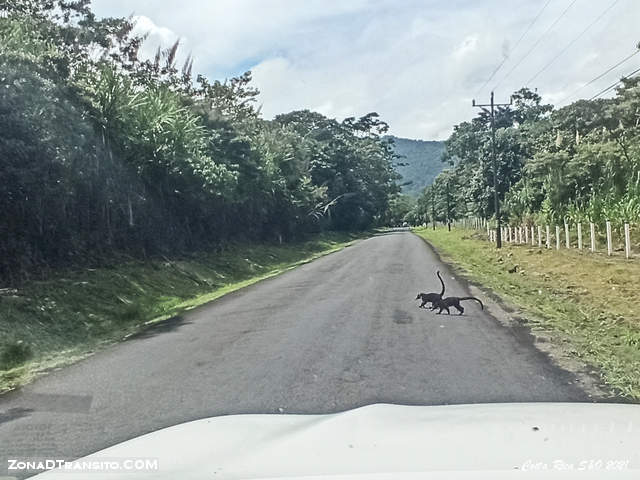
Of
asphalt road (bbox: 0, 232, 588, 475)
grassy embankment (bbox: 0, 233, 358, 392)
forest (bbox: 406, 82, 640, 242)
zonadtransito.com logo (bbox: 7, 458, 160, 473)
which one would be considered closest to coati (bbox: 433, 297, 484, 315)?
asphalt road (bbox: 0, 232, 588, 475)

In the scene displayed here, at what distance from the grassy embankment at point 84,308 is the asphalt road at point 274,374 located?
927mm

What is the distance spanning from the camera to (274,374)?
327 inches

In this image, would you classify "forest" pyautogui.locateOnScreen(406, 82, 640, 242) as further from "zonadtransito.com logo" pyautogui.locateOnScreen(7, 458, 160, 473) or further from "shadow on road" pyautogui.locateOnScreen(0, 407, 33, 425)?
"zonadtransito.com logo" pyautogui.locateOnScreen(7, 458, 160, 473)

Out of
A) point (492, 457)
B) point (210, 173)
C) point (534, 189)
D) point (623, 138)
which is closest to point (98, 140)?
point (210, 173)

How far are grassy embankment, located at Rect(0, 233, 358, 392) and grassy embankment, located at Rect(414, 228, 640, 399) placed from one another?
279 inches

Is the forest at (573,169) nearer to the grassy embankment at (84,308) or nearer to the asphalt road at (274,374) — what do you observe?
the grassy embankment at (84,308)

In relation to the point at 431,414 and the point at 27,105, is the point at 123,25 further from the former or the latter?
the point at 431,414

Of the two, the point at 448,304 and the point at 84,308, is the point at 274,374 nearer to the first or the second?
the point at 448,304

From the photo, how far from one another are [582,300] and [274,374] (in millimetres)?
9391

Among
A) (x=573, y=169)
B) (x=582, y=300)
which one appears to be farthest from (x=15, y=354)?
(x=573, y=169)

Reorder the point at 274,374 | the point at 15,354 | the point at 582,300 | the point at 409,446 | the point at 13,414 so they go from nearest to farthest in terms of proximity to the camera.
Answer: the point at 409,446
the point at 13,414
the point at 274,374
the point at 15,354
the point at 582,300

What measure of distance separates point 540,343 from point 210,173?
20674mm

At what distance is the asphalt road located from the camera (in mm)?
6590

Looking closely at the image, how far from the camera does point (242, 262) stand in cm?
3353
